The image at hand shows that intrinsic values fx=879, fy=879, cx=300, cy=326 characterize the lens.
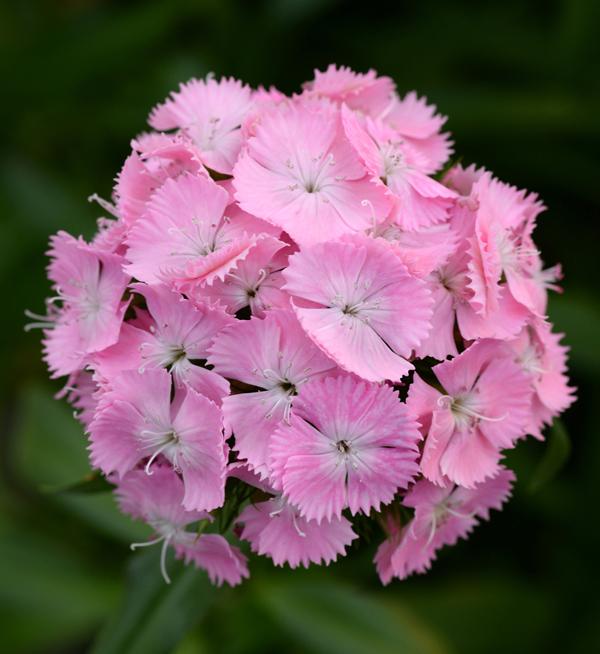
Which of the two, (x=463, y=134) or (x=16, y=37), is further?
(x=16, y=37)

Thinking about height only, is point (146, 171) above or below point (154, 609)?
above

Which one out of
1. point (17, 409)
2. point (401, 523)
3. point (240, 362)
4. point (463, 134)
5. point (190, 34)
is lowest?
point (17, 409)

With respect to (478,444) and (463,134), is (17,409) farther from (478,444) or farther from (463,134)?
(478,444)

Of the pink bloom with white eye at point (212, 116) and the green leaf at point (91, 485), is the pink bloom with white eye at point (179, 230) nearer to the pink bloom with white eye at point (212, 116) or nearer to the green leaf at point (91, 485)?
the pink bloom with white eye at point (212, 116)

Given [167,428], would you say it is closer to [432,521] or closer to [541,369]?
[432,521]

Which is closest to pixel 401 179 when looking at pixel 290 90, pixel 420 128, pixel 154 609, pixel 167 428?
pixel 420 128

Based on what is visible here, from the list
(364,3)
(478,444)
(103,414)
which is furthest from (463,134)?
(103,414)
